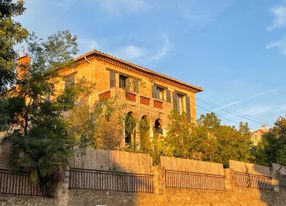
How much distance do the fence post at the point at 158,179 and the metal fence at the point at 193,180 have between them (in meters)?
0.40

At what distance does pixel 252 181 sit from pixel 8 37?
58.1 ft

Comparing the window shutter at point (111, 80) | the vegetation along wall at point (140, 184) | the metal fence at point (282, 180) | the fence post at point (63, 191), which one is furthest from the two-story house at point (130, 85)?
the fence post at point (63, 191)

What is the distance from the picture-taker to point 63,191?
18406 mm

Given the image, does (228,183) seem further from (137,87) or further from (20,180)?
(20,180)

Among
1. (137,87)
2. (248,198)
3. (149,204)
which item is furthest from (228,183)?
(137,87)

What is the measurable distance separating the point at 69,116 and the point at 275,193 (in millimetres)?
14559

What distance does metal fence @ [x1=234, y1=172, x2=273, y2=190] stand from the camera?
2706 centimetres

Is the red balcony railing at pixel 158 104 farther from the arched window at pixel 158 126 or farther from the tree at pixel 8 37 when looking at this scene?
the tree at pixel 8 37

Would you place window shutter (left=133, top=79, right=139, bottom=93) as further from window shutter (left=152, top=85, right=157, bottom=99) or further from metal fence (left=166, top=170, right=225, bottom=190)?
metal fence (left=166, top=170, right=225, bottom=190)

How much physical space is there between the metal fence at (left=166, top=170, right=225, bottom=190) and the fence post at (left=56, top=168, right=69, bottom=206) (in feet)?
19.1

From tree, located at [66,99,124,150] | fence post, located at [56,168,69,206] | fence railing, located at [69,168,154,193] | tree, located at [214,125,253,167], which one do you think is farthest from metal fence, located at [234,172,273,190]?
fence post, located at [56,168,69,206]

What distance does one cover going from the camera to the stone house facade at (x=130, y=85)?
2864 cm

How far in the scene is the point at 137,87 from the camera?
103 ft

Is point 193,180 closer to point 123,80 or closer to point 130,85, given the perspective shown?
point 130,85
